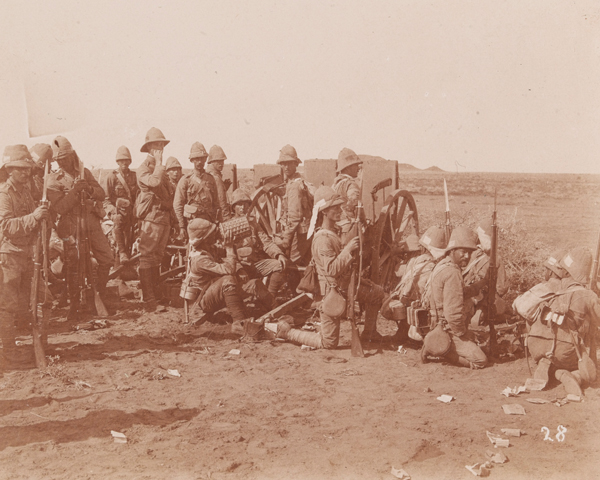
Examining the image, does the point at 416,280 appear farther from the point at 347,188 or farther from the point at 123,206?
the point at 123,206

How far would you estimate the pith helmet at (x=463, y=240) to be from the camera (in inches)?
248

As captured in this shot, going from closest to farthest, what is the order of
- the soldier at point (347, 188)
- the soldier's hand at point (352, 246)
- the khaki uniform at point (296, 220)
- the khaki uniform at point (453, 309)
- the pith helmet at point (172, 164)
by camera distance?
the khaki uniform at point (453, 309) < the soldier's hand at point (352, 246) < the soldier at point (347, 188) < the khaki uniform at point (296, 220) < the pith helmet at point (172, 164)

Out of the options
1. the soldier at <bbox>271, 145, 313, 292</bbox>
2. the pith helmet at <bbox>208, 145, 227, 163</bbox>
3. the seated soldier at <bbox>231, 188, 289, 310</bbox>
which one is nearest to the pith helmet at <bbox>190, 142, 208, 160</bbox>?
the pith helmet at <bbox>208, 145, 227, 163</bbox>

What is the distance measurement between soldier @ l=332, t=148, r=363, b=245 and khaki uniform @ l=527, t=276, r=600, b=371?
109 inches

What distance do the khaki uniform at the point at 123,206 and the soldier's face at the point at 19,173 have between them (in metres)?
4.38

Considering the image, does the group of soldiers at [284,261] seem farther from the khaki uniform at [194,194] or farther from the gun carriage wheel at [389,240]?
the gun carriage wheel at [389,240]

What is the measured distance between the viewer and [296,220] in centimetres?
895

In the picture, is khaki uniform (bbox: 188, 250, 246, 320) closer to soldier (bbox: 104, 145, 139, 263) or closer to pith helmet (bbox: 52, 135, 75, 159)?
pith helmet (bbox: 52, 135, 75, 159)

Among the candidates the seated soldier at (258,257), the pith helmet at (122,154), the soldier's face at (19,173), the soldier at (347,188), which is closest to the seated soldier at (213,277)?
the seated soldier at (258,257)

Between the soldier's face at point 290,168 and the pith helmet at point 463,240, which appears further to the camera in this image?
the soldier's face at point 290,168

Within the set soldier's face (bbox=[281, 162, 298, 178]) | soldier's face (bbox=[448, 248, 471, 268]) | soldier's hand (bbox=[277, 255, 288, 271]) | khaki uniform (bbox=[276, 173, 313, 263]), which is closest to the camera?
soldier's face (bbox=[448, 248, 471, 268])

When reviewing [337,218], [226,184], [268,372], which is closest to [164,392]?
[268,372]

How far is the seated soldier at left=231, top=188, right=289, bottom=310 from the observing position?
8344 mm

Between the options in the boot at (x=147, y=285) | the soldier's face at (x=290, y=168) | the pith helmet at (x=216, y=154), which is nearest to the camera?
the soldier's face at (x=290, y=168)
